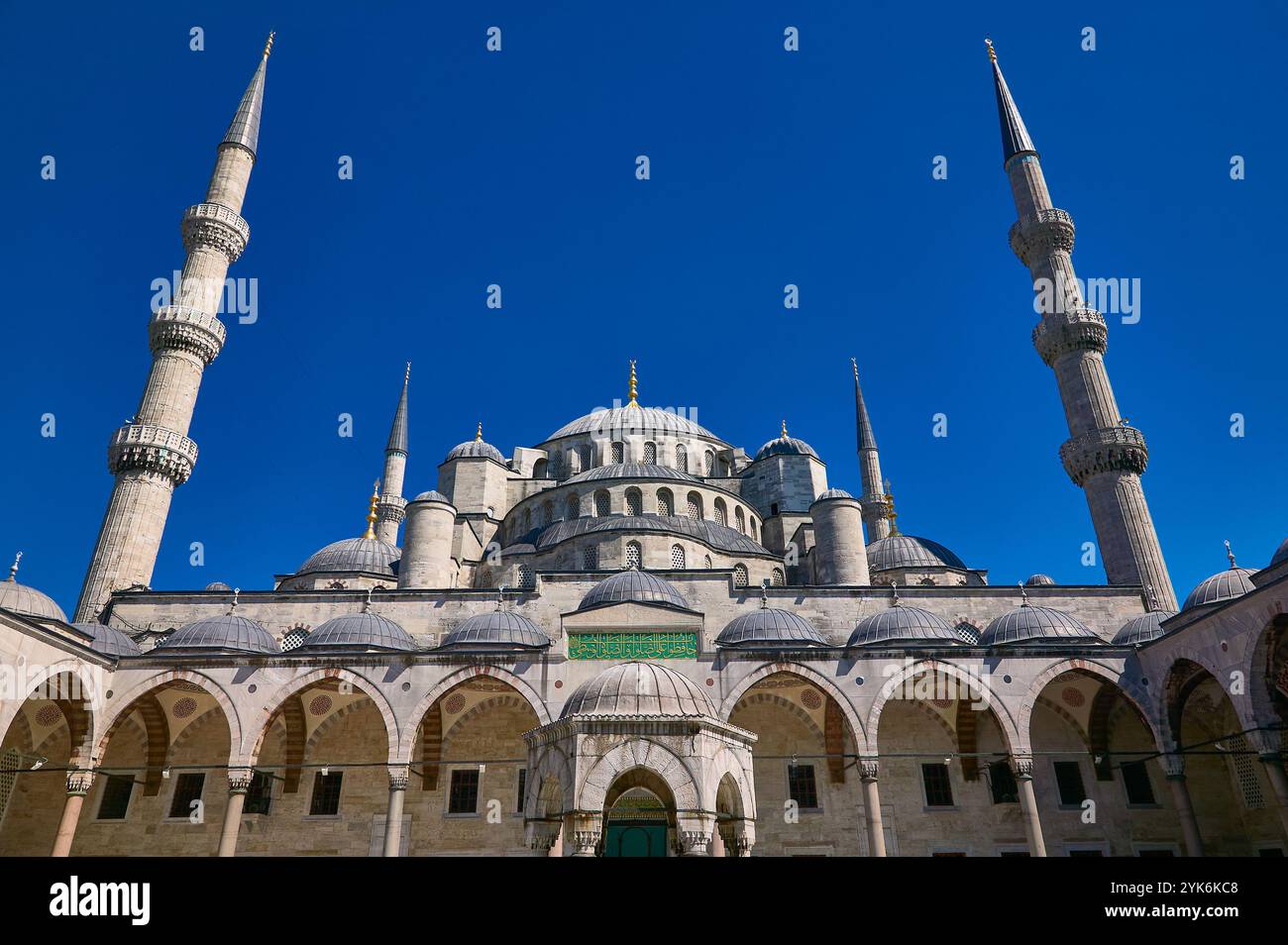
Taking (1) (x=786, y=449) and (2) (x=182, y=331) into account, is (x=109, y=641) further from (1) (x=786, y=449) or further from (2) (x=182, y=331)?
(1) (x=786, y=449)

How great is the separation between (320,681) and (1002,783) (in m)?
13.6

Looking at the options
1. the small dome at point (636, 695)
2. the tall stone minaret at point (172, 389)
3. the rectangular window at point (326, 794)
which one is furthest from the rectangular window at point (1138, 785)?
the tall stone minaret at point (172, 389)

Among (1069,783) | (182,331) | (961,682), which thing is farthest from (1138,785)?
(182,331)

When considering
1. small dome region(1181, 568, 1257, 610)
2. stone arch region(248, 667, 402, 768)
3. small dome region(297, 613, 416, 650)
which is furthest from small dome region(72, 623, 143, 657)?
small dome region(1181, 568, 1257, 610)

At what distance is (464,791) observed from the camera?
17.5 meters

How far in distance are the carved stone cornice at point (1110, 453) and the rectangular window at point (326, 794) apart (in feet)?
64.9

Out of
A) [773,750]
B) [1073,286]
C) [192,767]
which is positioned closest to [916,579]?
[773,750]

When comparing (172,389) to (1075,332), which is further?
(1075,332)

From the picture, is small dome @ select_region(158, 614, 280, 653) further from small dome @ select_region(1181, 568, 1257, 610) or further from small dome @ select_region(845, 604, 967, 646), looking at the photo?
small dome @ select_region(1181, 568, 1257, 610)

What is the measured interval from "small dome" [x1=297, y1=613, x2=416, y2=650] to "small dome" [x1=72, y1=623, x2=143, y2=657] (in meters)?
3.44

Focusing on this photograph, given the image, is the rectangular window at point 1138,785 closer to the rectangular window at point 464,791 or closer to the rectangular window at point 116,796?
the rectangular window at point 464,791

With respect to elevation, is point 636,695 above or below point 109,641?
below

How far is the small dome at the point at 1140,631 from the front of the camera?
17.1m
